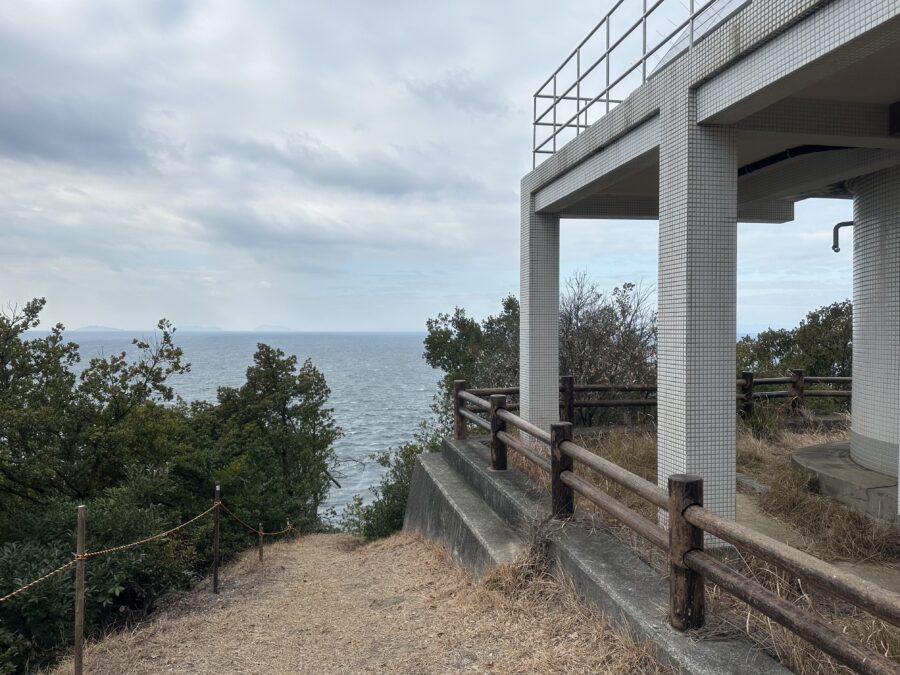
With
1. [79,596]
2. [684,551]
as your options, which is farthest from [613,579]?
[79,596]

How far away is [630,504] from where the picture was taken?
5.50m

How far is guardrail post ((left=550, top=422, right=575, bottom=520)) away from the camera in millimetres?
4793

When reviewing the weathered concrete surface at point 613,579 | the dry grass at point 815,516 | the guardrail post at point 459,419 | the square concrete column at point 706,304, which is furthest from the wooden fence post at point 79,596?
the dry grass at point 815,516

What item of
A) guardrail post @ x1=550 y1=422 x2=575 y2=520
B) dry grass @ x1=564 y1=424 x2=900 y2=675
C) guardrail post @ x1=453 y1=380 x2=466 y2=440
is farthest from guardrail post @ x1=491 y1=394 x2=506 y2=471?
guardrail post @ x1=453 y1=380 x2=466 y2=440

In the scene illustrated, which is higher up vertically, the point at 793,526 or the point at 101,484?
the point at 793,526

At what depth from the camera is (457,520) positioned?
20.9 ft

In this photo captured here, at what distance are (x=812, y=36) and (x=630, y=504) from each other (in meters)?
3.72

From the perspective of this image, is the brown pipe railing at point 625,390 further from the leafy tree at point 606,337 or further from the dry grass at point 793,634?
the dry grass at point 793,634

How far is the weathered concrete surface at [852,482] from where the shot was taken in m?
5.30

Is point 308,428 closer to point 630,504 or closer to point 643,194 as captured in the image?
point 643,194

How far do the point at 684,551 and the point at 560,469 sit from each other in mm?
1675

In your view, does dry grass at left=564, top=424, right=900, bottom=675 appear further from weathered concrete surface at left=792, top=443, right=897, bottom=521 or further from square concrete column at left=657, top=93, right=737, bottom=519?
square concrete column at left=657, top=93, right=737, bottom=519

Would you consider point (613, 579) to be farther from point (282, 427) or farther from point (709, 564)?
point (282, 427)

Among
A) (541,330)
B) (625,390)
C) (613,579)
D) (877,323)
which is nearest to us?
(613,579)
